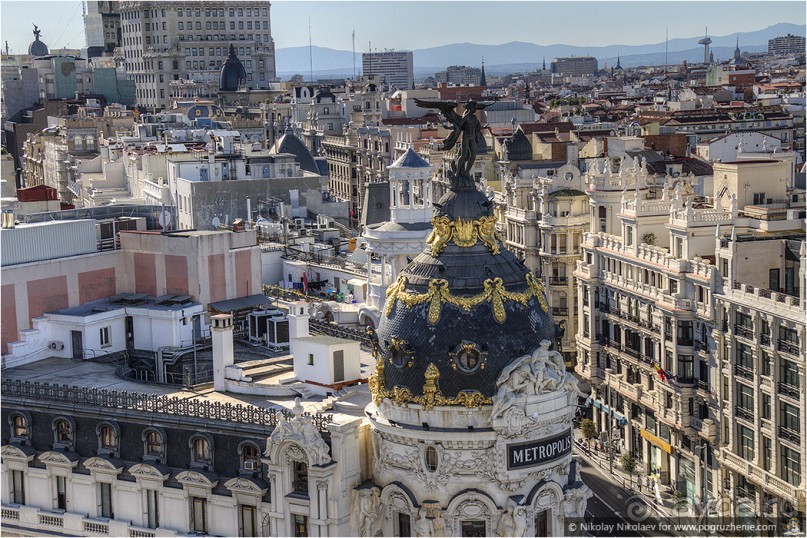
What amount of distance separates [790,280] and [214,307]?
32195 mm

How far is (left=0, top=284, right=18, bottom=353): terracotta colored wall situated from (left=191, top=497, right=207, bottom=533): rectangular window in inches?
830

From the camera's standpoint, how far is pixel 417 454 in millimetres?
54969

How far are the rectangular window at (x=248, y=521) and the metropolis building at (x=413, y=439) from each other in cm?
5

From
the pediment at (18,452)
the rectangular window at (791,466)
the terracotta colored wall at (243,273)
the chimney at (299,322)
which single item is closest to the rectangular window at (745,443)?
the rectangular window at (791,466)

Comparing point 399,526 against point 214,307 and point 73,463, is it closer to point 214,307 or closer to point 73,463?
point 73,463

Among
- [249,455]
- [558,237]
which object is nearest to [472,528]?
[249,455]

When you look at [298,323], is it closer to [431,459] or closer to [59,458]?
[59,458]

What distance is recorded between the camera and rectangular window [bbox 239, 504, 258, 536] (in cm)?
5950

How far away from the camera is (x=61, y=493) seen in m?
64.5

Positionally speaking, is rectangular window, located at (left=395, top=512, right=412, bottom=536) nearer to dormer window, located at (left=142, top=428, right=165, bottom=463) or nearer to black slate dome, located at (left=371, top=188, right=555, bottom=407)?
black slate dome, located at (left=371, top=188, right=555, bottom=407)

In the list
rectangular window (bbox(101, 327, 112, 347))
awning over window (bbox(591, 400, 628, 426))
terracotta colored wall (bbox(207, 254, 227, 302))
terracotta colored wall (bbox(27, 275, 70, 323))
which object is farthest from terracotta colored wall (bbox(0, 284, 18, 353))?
awning over window (bbox(591, 400, 628, 426))

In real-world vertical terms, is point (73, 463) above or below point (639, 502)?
above

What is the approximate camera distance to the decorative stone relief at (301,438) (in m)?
A: 55.8

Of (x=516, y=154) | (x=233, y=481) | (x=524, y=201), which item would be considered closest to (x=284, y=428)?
(x=233, y=481)
